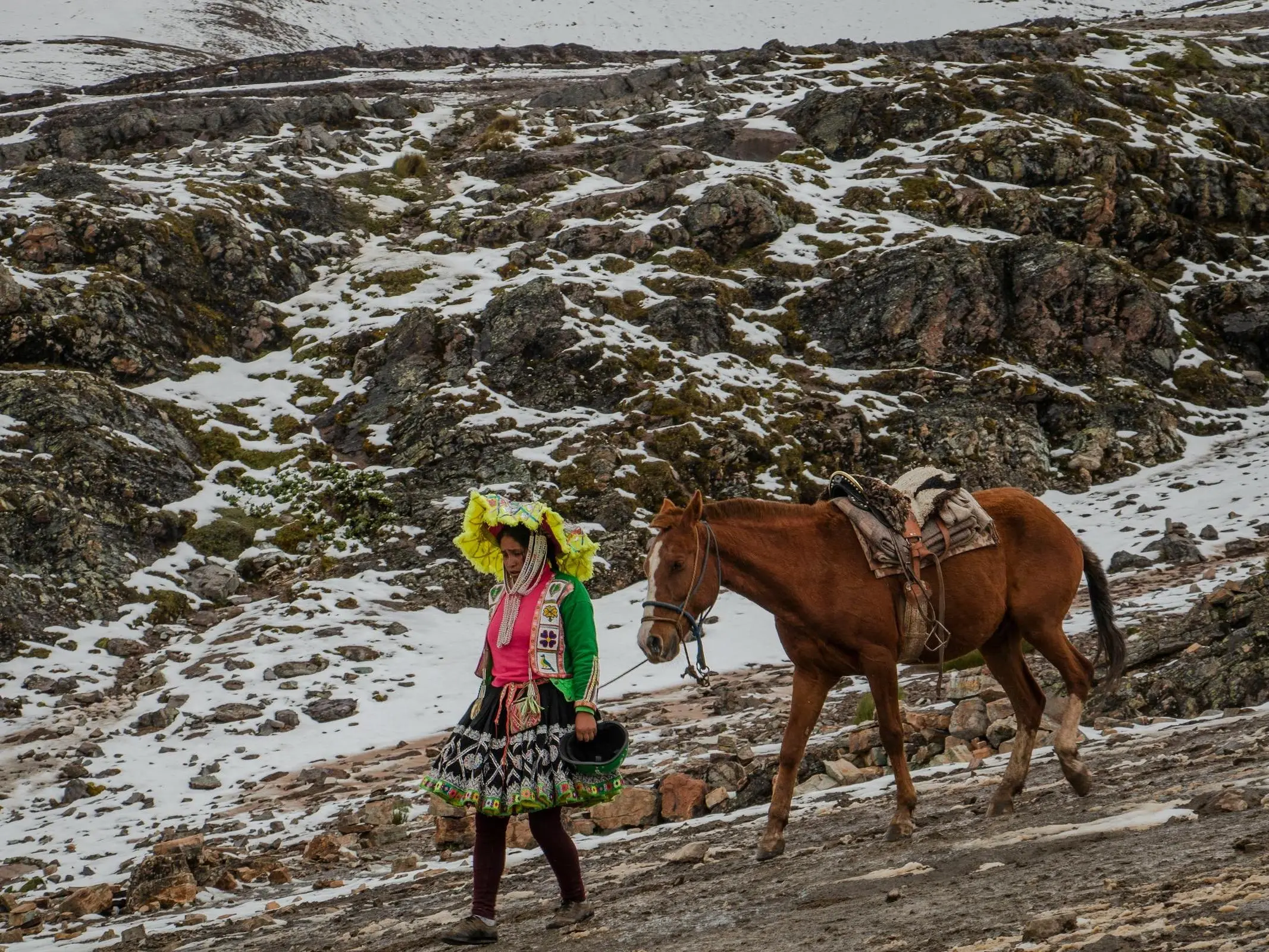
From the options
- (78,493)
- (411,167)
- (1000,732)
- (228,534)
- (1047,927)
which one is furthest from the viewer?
(411,167)

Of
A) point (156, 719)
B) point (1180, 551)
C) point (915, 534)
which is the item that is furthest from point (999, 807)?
point (1180, 551)

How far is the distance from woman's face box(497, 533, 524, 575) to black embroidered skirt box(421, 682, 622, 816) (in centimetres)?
71

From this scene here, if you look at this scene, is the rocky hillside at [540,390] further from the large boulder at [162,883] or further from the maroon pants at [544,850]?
the maroon pants at [544,850]

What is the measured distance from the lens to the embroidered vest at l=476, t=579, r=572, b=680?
585 centimetres

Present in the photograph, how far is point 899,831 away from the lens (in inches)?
251

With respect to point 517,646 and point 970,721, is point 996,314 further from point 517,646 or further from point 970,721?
point 517,646

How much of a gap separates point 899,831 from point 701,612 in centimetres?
183

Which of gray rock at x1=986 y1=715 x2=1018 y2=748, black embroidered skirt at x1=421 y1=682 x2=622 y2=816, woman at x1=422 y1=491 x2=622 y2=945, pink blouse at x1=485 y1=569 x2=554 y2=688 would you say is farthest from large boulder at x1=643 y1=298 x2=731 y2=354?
black embroidered skirt at x1=421 y1=682 x2=622 y2=816

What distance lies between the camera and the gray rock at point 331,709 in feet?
51.8

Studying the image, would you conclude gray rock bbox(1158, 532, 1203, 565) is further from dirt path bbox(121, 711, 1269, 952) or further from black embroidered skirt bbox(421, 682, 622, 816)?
black embroidered skirt bbox(421, 682, 622, 816)

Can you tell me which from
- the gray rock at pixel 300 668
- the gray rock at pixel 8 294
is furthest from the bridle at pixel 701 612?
the gray rock at pixel 8 294

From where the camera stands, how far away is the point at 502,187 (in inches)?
1464

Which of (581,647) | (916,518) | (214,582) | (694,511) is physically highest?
(694,511)

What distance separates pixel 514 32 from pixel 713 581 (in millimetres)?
104091
